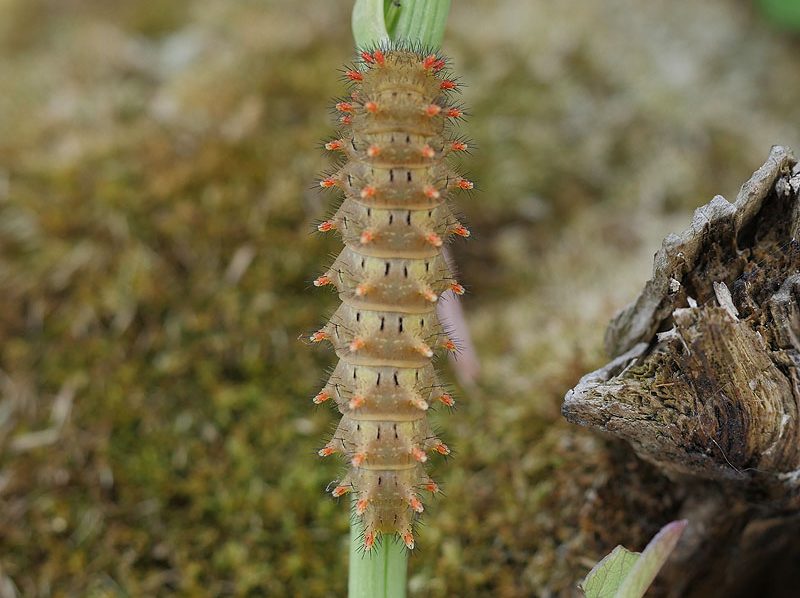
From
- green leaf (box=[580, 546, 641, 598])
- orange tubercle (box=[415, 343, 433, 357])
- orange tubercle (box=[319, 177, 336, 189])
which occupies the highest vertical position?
orange tubercle (box=[319, 177, 336, 189])

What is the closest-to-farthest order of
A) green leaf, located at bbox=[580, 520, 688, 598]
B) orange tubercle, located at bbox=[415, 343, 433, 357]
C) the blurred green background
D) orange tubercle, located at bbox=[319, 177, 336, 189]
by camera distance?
green leaf, located at bbox=[580, 520, 688, 598] → orange tubercle, located at bbox=[415, 343, 433, 357] → orange tubercle, located at bbox=[319, 177, 336, 189] → the blurred green background

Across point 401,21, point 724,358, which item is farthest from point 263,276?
point 724,358

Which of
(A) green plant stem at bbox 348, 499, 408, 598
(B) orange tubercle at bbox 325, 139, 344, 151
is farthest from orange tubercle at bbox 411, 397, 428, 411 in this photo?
(B) orange tubercle at bbox 325, 139, 344, 151

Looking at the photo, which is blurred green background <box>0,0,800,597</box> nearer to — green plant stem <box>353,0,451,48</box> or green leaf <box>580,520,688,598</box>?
green leaf <box>580,520,688,598</box>

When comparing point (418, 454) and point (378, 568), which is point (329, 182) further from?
point (378, 568)

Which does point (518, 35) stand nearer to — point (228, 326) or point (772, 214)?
point (228, 326)

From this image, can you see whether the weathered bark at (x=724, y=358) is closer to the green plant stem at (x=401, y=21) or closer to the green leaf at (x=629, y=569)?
the green leaf at (x=629, y=569)

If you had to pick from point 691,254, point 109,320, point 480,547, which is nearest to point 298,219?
point 109,320
